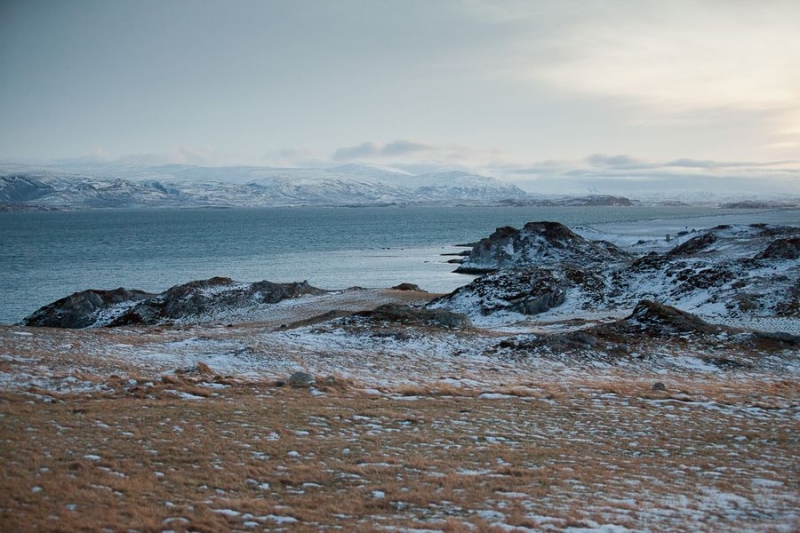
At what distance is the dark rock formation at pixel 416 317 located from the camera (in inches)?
1362

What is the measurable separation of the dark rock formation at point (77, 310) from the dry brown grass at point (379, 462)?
34599mm

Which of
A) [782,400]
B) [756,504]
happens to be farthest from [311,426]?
[782,400]

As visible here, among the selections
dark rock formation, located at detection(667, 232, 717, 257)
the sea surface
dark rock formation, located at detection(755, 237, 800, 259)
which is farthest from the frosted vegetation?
the sea surface

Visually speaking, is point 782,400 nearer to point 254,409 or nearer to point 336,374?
point 336,374

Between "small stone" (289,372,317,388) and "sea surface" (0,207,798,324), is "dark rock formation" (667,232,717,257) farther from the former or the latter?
"small stone" (289,372,317,388)

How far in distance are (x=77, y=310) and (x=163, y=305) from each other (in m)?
6.77

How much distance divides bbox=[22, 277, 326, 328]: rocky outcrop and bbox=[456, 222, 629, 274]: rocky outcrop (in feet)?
132

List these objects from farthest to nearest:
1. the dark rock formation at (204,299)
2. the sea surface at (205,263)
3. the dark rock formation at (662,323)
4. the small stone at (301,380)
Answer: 1. the sea surface at (205,263)
2. the dark rock formation at (204,299)
3. the dark rock formation at (662,323)
4. the small stone at (301,380)

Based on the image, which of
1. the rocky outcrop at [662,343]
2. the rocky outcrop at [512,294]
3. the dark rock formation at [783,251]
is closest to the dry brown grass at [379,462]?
the rocky outcrop at [662,343]

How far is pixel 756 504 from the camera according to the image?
10.5 metres

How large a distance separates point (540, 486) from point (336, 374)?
12865mm

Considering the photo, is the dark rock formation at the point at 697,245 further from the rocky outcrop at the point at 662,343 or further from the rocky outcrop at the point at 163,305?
the rocky outcrop at the point at 163,305

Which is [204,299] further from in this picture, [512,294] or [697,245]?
[697,245]

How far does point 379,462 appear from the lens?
41.2ft
